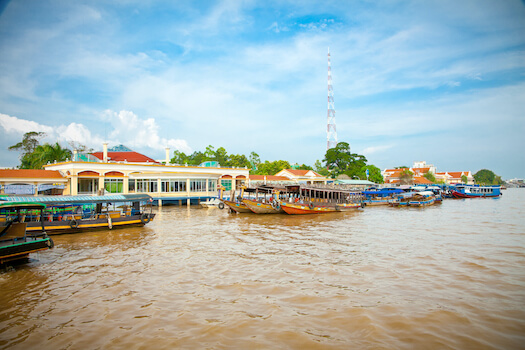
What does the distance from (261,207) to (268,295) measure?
17034 mm

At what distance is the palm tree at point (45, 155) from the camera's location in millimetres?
34406

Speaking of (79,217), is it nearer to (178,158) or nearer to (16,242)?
(16,242)

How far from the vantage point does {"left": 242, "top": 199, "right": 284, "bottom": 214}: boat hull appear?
24.6 m

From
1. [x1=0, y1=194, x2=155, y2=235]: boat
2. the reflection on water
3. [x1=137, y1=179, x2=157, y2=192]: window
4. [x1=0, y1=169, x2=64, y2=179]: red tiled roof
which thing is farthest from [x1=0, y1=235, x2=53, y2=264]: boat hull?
[x1=137, y1=179, x2=157, y2=192]: window

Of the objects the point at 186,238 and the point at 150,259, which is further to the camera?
the point at 186,238

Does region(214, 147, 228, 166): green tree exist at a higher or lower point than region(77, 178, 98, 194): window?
higher

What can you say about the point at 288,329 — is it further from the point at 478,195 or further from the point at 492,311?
the point at 478,195

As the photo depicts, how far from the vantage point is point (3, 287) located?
8.45 meters

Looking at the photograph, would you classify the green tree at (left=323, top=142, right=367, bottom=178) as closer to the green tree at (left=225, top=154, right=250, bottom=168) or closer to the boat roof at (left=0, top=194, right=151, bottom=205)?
the green tree at (left=225, top=154, right=250, bottom=168)

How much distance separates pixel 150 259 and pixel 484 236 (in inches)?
633

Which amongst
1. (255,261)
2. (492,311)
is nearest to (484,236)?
(492,311)

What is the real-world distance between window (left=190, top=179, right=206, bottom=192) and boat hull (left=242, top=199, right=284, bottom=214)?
12.0 m

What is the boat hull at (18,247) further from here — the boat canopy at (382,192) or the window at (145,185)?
the boat canopy at (382,192)

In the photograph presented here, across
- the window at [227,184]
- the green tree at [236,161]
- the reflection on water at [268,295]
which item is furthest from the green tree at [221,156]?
the reflection on water at [268,295]
